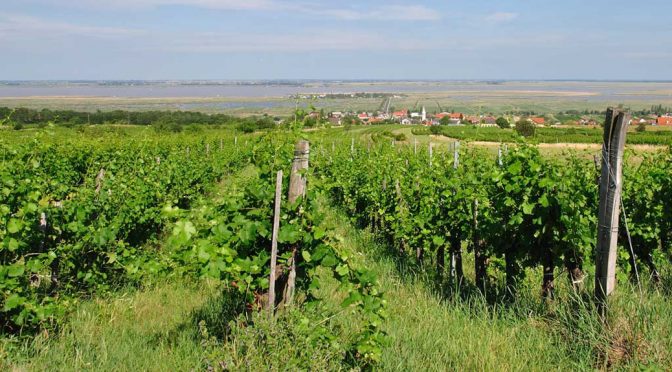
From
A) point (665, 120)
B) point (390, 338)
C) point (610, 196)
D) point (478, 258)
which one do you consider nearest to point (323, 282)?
point (478, 258)

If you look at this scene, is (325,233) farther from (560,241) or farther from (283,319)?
(560,241)

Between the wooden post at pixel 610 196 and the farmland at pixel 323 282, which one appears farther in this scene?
the wooden post at pixel 610 196

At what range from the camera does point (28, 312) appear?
402 cm

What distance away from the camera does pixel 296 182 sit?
3672 millimetres

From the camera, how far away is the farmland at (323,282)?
138 inches

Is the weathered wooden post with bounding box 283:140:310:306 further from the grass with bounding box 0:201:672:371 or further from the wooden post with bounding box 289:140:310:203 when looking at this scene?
the grass with bounding box 0:201:672:371

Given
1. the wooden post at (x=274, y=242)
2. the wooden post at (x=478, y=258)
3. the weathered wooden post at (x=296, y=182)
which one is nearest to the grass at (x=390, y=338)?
the wooden post at (x=274, y=242)

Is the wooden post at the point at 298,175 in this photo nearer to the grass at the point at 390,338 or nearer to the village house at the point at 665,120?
the grass at the point at 390,338

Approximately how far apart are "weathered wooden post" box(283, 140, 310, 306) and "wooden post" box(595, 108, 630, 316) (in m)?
2.10

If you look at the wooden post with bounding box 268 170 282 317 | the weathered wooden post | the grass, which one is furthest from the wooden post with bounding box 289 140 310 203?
the grass

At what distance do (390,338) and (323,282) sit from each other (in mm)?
1978

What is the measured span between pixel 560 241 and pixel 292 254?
2.44 metres

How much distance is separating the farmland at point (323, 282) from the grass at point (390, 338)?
16 millimetres

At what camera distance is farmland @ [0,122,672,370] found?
3.50 meters
